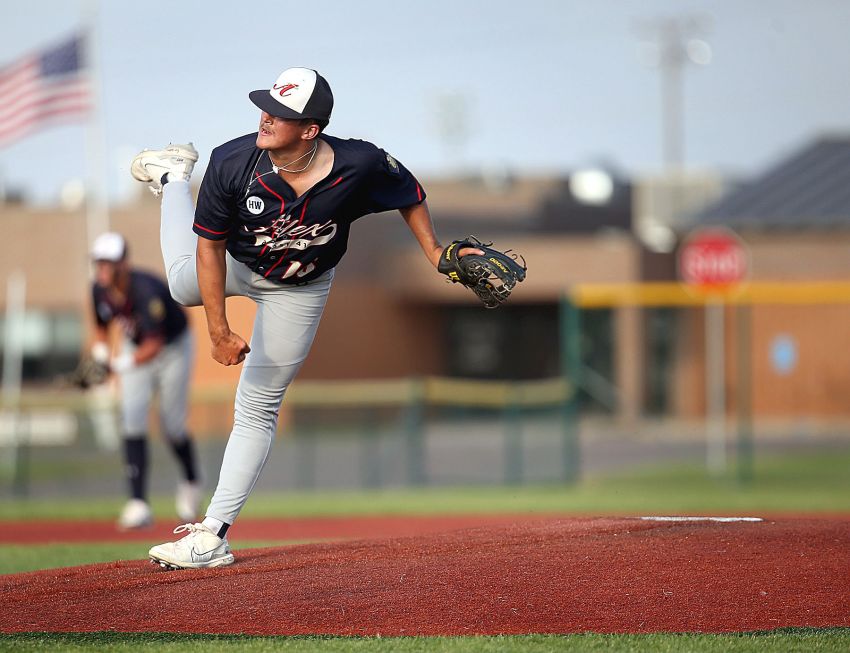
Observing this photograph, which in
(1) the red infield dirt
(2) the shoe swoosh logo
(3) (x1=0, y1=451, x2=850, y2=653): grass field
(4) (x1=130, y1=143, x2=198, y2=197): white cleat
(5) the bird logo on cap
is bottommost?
(3) (x1=0, y1=451, x2=850, y2=653): grass field

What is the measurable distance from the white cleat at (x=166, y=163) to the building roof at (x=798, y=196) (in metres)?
27.4

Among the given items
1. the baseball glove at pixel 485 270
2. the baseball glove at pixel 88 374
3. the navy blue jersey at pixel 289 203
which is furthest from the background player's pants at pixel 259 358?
the baseball glove at pixel 88 374

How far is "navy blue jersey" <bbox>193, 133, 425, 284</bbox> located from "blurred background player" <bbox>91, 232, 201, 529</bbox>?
4.23 meters

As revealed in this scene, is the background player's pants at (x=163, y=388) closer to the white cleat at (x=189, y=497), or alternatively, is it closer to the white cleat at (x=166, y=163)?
the white cleat at (x=189, y=497)

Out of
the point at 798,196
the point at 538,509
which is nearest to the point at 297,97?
the point at 538,509

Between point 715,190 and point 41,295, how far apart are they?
85.4 ft

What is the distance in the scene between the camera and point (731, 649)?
4.29 meters

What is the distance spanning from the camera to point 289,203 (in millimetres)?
5406

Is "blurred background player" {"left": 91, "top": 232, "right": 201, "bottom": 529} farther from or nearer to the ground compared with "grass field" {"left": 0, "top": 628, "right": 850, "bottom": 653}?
farther from the ground

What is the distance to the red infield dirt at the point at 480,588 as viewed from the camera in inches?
182

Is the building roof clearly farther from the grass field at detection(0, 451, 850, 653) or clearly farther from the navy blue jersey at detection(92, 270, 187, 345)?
the navy blue jersey at detection(92, 270, 187, 345)

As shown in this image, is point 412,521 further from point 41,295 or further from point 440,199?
point 440,199

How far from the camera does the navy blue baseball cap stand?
5.26 metres

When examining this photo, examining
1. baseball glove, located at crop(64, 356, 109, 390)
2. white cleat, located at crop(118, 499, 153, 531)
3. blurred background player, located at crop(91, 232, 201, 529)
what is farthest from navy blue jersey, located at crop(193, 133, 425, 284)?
baseball glove, located at crop(64, 356, 109, 390)
